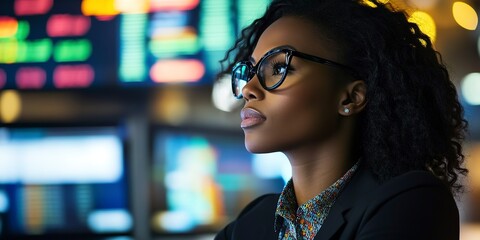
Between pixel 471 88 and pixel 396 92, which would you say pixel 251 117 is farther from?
pixel 471 88

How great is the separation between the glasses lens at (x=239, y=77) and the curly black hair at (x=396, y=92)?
0.38ft

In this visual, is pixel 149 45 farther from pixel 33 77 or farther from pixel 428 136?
pixel 428 136

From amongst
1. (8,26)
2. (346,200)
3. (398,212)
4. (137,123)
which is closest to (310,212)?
(346,200)

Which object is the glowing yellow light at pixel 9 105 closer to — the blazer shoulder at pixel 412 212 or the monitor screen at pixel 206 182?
the monitor screen at pixel 206 182

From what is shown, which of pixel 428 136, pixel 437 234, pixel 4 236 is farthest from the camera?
pixel 4 236

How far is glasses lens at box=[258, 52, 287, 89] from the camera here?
3.27ft

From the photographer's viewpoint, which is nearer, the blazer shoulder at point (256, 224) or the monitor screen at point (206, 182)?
the blazer shoulder at point (256, 224)

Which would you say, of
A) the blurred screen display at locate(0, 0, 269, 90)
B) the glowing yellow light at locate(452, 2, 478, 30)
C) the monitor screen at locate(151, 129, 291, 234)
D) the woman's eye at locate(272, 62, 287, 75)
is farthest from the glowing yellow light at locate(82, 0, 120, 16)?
the woman's eye at locate(272, 62, 287, 75)

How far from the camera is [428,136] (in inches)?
37.9

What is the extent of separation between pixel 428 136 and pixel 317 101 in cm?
15

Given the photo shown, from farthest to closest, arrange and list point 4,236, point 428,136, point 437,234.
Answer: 1. point 4,236
2. point 428,136
3. point 437,234

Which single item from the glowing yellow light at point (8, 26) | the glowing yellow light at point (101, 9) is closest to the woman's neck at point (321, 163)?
the glowing yellow light at point (101, 9)

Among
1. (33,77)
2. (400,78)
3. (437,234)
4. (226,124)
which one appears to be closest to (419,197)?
(437,234)

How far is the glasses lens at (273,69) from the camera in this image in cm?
100
